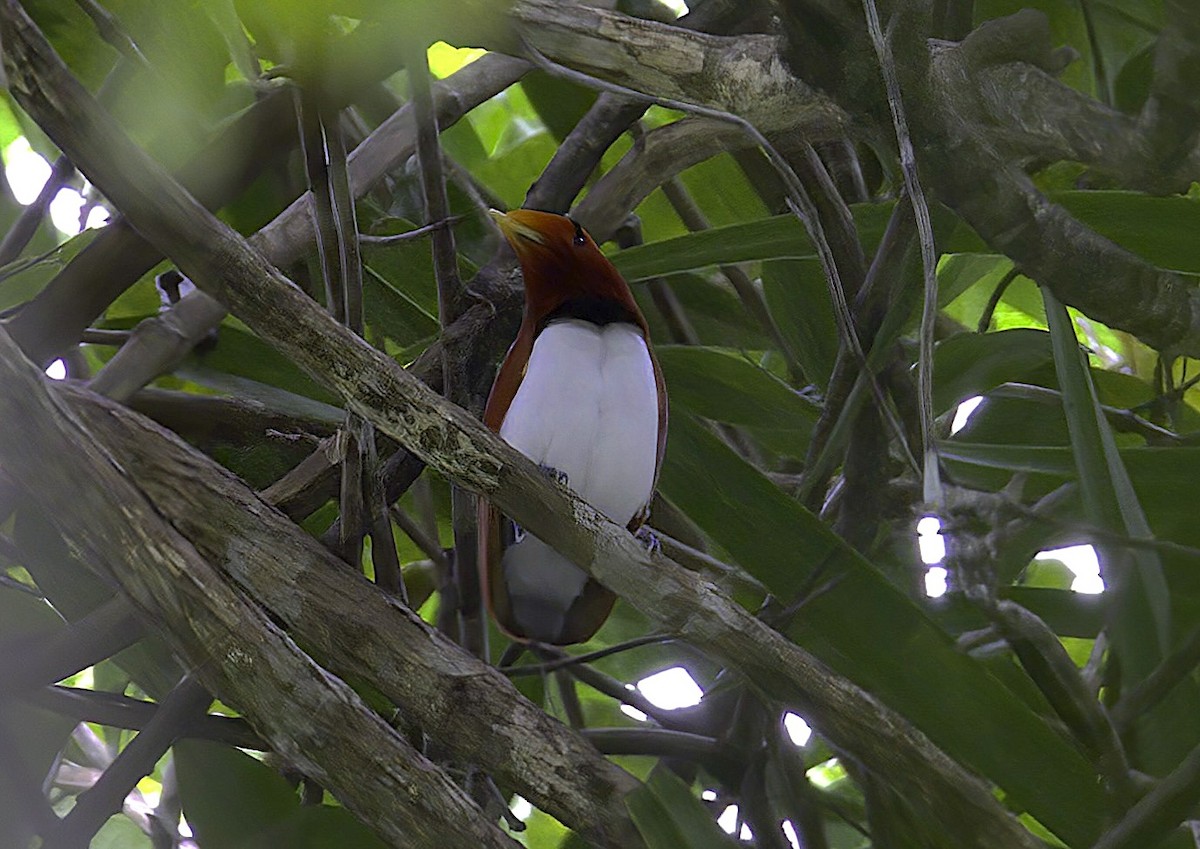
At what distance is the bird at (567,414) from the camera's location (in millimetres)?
1364

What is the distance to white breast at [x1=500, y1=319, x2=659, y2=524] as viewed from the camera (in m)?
1.36

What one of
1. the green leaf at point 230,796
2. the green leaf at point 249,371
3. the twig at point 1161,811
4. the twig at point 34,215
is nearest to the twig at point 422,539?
the green leaf at point 249,371

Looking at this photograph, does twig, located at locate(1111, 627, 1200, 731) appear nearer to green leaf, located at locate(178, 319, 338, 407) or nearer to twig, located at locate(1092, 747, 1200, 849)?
twig, located at locate(1092, 747, 1200, 849)

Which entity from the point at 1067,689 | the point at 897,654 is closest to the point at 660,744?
the point at 897,654

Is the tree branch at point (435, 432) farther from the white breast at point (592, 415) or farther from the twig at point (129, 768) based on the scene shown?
the white breast at point (592, 415)

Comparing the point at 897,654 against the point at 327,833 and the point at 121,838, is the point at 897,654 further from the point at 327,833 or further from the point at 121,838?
the point at 121,838

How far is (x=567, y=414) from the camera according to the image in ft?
4.61

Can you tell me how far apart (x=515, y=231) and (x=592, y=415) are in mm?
220

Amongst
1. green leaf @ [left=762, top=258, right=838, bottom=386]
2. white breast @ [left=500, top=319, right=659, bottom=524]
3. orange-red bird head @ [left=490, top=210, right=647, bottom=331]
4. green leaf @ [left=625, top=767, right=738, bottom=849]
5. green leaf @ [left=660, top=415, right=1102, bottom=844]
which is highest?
green leaf @ [left=762, top=258, right=838, bottom=386]

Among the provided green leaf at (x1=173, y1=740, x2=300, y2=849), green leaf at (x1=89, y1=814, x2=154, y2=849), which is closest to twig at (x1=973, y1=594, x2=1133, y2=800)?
green leaf at (x1=173, y1=740, x2=300, y2=849)

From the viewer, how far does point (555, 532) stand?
0.88 m

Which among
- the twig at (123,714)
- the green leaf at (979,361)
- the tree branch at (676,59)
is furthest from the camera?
the green leaf at (979,361)

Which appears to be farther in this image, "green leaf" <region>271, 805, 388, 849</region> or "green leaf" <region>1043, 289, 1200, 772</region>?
"green leaf" <region>271, 805, 388, 849</region>

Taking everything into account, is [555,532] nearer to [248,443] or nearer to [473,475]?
[473,475]
